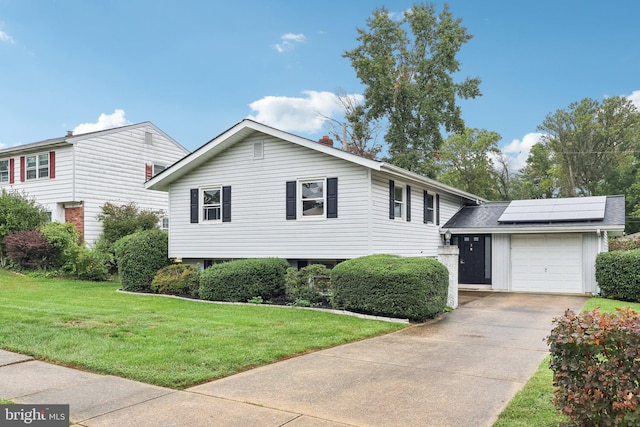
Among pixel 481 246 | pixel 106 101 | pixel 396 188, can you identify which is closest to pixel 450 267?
pixel 396 188

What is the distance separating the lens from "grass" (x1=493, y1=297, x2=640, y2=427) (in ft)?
14.1

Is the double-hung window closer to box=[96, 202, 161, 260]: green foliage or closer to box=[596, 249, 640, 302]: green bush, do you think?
box=[96, 202, 161, 260]: green foliage

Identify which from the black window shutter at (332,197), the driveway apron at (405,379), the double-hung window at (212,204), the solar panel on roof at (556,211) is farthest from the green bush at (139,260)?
the solar panel on roof at (556,211)

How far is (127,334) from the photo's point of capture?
7.96 m

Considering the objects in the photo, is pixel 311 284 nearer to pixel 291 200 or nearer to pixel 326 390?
pixel 291 200

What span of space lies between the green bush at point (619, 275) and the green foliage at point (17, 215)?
22390 millimetres

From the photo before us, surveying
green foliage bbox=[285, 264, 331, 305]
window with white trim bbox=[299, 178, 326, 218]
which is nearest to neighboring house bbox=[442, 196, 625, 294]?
window with white trim bbox=[299, 178, 326, 218]

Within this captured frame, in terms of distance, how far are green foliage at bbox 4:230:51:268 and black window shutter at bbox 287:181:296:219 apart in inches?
438

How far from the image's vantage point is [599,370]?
11.6ft

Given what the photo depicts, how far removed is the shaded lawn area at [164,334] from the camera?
6.07 metres

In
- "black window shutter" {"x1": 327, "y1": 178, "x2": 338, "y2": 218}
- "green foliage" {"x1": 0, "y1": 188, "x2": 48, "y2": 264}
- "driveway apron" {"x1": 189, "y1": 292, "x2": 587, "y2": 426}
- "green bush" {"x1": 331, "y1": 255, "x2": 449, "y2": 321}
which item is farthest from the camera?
"green foliage" {"x1": 0, "y1": 188, "x2": 48, "y2": 264}

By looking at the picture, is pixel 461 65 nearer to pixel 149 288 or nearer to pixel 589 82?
pixel 589 82

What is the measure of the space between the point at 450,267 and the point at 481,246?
6.52 meters

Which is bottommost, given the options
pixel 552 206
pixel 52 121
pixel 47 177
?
pixel 552 206
